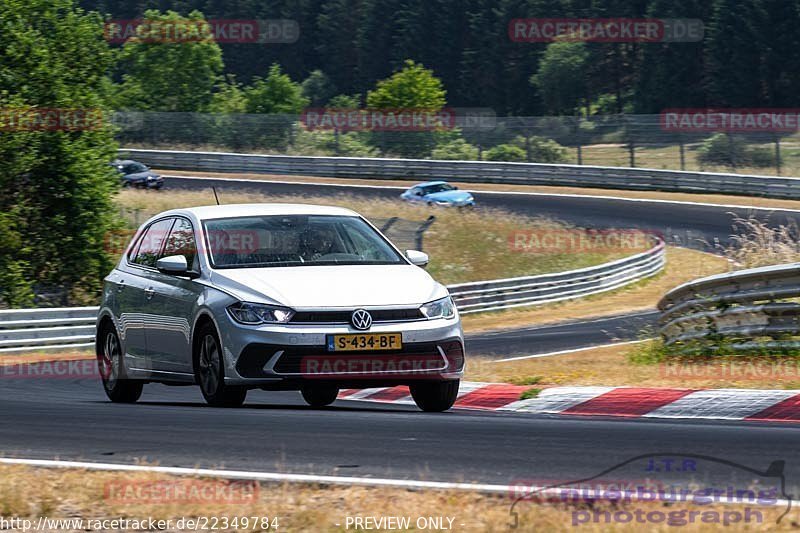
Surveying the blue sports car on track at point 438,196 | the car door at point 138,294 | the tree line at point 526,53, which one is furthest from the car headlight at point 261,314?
the tree line at point 526,53

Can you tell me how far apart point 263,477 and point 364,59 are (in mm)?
107548

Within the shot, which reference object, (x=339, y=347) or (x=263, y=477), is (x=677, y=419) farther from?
(x=263, y=477)

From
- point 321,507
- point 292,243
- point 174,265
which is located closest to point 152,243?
point 174,265

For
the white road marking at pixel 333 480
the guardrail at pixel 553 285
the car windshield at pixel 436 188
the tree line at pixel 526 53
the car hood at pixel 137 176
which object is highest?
the tree line at pixel 526 53

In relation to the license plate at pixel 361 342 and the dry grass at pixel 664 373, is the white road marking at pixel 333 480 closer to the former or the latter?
the license plate at pixel 361 342

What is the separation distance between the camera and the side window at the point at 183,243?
9.57m

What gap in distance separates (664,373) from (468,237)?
26582mm

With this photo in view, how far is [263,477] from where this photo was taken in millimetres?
5883

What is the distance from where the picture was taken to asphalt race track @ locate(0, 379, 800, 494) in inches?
240

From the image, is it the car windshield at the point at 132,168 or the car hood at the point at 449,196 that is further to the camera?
the car windshield at the point at 132,168

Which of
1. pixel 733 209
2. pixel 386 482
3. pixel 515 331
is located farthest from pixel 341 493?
pixel 733 209

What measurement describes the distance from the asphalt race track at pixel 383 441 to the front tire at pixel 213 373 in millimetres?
154

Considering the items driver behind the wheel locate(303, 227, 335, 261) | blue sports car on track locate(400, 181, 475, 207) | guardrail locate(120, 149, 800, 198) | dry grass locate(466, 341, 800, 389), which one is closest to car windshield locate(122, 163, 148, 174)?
guardrail locate(120, 149, 800, 198)

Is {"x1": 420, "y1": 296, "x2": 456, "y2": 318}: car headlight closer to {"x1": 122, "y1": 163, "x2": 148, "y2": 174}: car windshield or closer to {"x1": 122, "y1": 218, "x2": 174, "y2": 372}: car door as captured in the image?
{"x1": 122, "y1": 218, "x2": 174, "y2": 372}: car door
